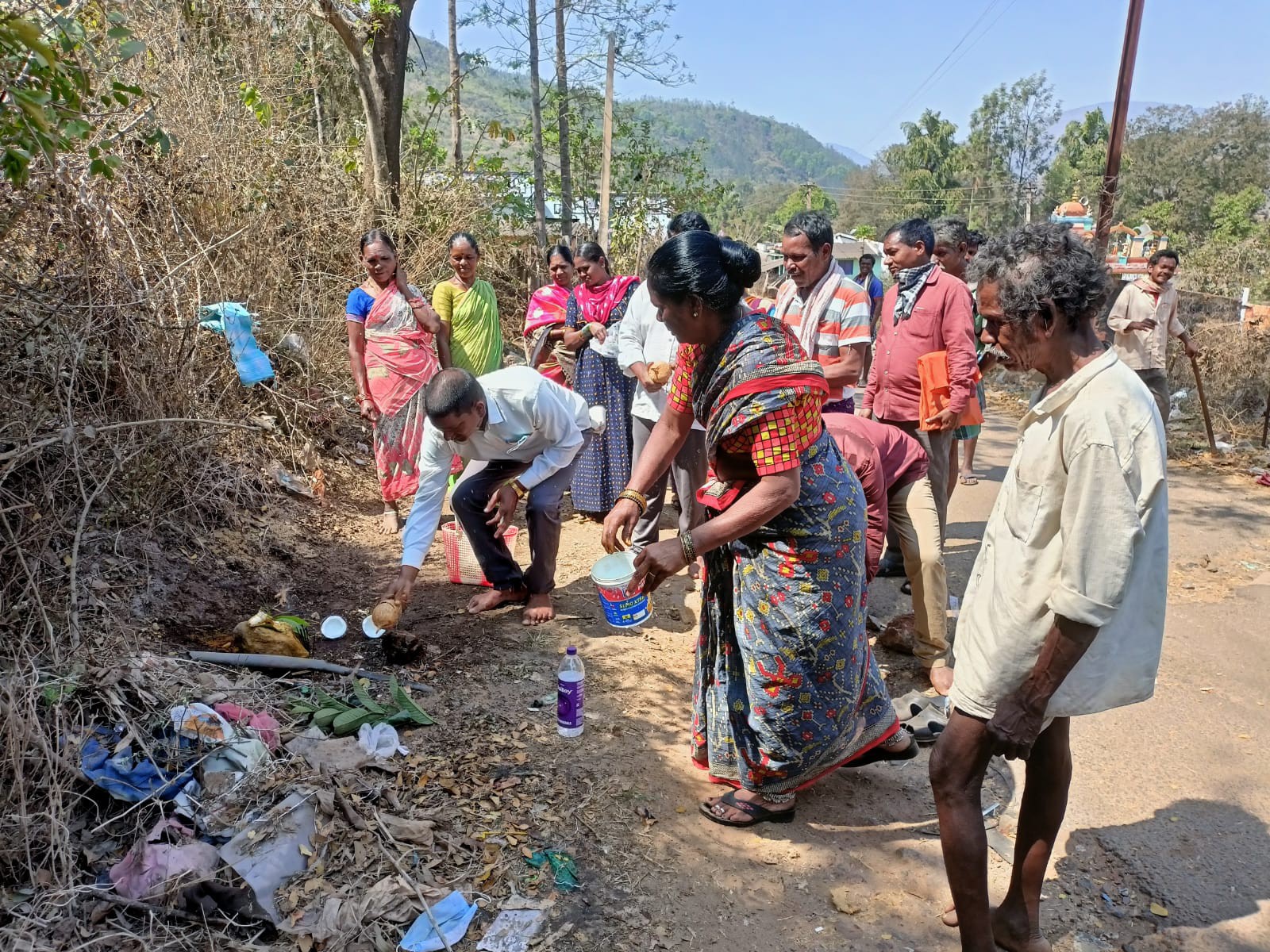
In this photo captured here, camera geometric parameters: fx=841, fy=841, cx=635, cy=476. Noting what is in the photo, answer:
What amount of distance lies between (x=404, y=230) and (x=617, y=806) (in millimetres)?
7782

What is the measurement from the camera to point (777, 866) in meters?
2.63

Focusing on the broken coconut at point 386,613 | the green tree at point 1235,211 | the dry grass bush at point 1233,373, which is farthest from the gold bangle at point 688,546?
the green tree at point 1235,211

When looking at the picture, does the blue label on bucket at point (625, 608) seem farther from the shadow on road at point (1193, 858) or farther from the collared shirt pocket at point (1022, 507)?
Result: the shadow on road at point (1193, 858)

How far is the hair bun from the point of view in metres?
2.41

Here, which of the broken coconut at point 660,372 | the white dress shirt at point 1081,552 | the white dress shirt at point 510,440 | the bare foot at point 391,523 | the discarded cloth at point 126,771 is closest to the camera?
the white dress shirt at point 1081,552

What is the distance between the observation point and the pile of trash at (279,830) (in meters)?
2.17

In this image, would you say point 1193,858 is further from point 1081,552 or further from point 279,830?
point 279,830

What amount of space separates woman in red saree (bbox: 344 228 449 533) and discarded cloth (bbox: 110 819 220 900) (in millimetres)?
3569

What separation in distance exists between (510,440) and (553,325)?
2.22 m

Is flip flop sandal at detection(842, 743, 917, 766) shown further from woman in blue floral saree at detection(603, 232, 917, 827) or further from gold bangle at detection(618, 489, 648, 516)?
gold bangle at detection(618, 489, 648, 516)

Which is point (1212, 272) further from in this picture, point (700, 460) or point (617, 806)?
point (617, 806)

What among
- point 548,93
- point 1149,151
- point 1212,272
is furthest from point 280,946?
point 1149,151

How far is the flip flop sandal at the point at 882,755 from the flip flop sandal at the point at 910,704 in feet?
1.09

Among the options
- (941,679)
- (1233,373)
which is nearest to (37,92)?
(941,679)
